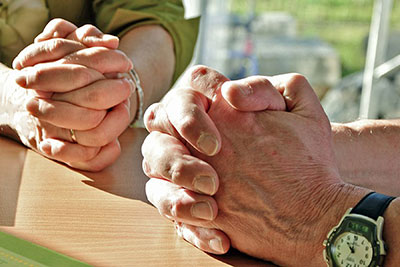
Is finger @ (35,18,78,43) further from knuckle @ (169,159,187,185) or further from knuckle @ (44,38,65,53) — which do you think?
knuckle @ (169,159,187,185)

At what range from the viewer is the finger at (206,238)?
66cm

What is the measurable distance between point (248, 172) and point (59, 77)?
37 cm

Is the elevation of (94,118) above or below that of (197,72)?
below

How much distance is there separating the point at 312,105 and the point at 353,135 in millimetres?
164

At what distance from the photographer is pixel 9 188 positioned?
803mm

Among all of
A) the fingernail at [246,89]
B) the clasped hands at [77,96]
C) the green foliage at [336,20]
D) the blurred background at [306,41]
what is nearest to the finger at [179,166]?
the fingernail at [246,89]

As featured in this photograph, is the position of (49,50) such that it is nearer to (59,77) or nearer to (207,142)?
(59,77)

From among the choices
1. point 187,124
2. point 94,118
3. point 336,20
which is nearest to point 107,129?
point 94,118

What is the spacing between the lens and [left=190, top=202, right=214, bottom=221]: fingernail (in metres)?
0.66

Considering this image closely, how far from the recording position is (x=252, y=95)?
70 cm

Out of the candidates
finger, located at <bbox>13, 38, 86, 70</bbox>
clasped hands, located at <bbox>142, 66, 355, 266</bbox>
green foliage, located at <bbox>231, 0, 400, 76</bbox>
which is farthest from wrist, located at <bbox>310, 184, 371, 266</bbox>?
green foliage, located at <bbox>231, 0, 400, 76</bbox>

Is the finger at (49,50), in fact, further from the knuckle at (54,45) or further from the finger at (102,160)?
the finger at (102,160)

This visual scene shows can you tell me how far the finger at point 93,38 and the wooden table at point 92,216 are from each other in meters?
0.20

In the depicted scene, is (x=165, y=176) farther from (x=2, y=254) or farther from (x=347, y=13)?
(x=347, y=13)
